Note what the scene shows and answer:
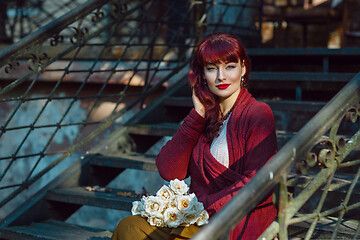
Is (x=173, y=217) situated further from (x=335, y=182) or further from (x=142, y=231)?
(x=335, y=182)

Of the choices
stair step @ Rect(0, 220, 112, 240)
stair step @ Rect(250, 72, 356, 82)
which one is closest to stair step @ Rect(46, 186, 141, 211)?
stair step @ Rect(0, 220, 112, 240)

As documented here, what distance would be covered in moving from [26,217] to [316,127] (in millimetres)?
2359

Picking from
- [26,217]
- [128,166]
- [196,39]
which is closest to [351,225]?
[128,166]

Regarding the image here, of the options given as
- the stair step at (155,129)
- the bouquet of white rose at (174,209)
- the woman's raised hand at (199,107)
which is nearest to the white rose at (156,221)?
the bouquet of white rose at (174,209)

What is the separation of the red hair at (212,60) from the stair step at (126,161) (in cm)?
108

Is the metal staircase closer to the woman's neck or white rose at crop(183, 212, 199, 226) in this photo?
the woman's neck

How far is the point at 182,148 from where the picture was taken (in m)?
2.68

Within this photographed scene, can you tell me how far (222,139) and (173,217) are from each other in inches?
19.4

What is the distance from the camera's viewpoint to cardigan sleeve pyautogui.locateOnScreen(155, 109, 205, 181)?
268 cm

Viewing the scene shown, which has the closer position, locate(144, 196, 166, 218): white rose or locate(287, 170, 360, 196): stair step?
locate(144, 196, 166, 218): white rose

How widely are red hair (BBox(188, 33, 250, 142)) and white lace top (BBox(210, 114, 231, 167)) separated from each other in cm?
3

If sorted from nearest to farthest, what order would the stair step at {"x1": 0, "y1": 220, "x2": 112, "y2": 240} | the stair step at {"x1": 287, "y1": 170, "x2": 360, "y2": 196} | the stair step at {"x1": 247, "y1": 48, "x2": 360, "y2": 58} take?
1. the stair step at {"x1": 287, "y1": 170, "x2": 360, "y2": 196}
2. the stair step at {"x1": 0, "y1": 220, "x2": 112, "y2": 240}
3. the stair step at {"x1": 247, "y1": 48, "x2": 360, "y2": 58}

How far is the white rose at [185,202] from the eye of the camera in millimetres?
2294

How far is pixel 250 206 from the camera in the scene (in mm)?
1869
